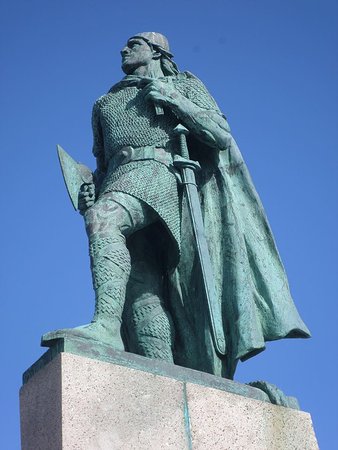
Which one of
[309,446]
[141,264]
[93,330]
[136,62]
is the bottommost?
[309,446]

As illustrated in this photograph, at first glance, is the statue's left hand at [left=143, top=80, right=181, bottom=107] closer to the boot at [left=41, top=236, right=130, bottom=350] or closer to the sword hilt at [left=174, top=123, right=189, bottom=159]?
the sword hilt at [left=174, top=123, right=189, bottom=159]

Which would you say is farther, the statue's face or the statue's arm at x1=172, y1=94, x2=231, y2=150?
the statue's face

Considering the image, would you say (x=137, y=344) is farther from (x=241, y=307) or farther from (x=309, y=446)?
(x=309, y=446)

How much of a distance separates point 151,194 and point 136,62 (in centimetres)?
170

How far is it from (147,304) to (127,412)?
1.87 metres

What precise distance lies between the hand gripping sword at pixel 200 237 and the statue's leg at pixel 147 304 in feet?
1.57

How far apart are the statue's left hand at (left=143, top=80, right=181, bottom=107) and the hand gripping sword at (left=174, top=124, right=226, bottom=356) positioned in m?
0.24

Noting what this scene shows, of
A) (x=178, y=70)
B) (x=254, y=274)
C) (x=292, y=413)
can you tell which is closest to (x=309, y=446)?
→ (x=292, y=413)

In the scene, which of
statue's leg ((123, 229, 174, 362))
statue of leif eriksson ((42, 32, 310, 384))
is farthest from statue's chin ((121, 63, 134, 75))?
statue's leg ((123, 229, 174, 362))

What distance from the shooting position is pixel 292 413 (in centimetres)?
730

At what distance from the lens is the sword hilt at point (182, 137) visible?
8148mm

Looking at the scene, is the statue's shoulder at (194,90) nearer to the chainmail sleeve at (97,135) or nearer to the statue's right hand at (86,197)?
the chainmail sleeve at (97,135)

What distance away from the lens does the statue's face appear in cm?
894

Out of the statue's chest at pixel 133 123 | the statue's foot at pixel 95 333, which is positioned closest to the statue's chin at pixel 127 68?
the statue's chest at pixel 133 123
